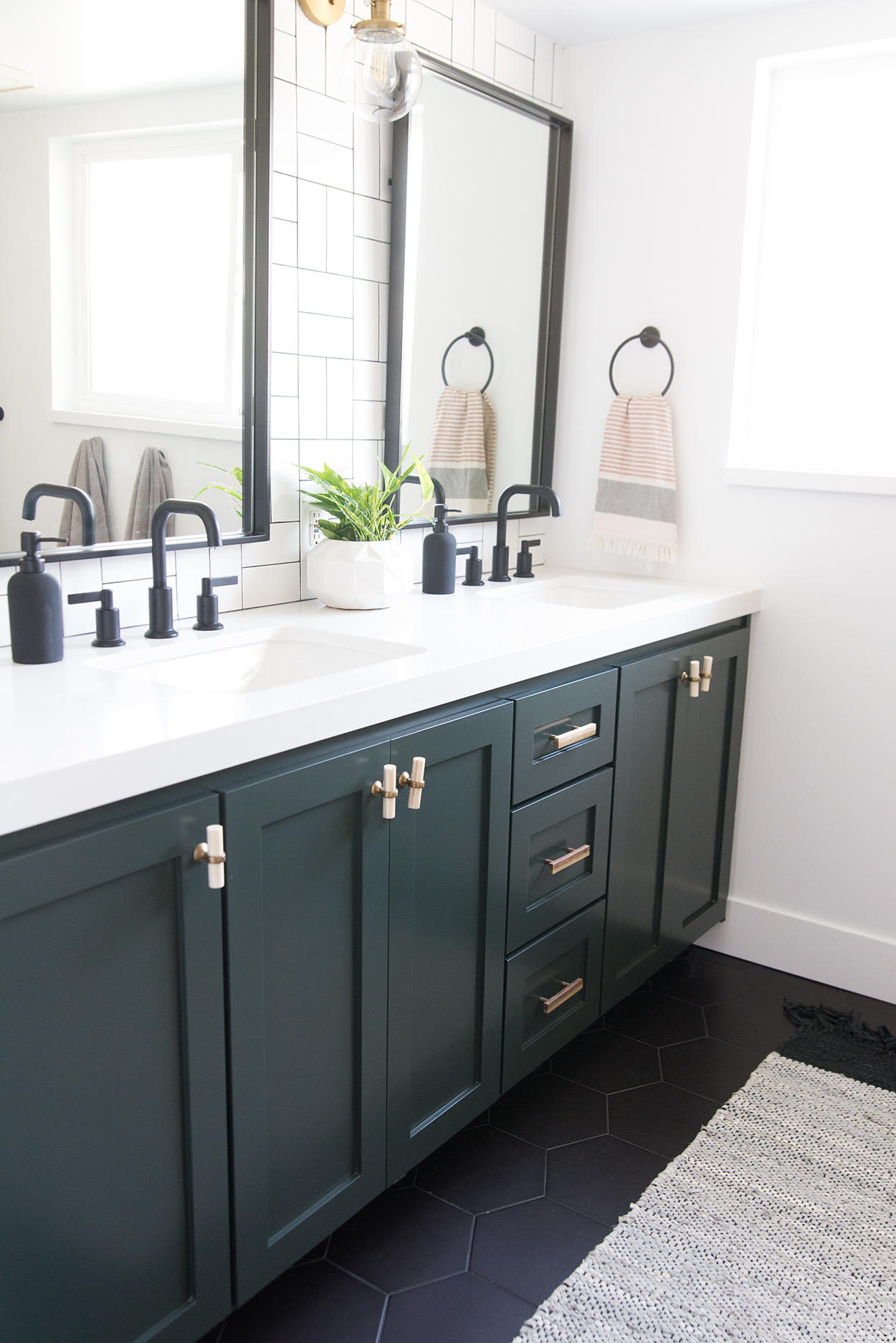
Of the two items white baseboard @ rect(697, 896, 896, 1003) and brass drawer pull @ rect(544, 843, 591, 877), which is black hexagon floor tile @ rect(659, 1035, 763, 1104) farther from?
brass drawer pull @ rect(544, 843, 591, 877)

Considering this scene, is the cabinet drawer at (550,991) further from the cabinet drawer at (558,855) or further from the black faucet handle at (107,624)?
the black faucet handle at (107,624)

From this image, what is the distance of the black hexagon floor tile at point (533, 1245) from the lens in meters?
1.73

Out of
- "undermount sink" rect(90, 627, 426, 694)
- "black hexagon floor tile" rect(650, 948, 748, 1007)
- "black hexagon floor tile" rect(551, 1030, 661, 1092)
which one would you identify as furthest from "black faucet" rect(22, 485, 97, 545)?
"black hexagon floor tile" rect(650, 948, 748, 1007)

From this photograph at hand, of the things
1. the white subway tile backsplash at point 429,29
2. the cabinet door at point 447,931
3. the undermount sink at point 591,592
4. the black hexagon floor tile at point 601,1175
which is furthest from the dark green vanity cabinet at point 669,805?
the white subway tile backsplash at point 429,29

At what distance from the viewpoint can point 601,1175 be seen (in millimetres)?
1996

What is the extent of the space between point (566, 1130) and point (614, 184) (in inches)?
89.0

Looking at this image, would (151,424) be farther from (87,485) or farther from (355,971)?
(355,971)

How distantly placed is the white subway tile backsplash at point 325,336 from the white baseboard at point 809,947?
1732mm

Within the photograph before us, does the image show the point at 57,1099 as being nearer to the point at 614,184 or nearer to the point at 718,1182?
the point at 718,1182

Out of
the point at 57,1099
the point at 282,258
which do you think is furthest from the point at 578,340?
the point at 57,1099

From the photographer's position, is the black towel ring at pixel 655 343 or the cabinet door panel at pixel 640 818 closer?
the cabinet door panel at pixel 640 818

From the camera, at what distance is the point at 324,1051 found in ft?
5.14

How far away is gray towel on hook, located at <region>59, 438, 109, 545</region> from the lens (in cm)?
173

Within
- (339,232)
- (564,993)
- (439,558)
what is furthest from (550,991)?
(339,232)
